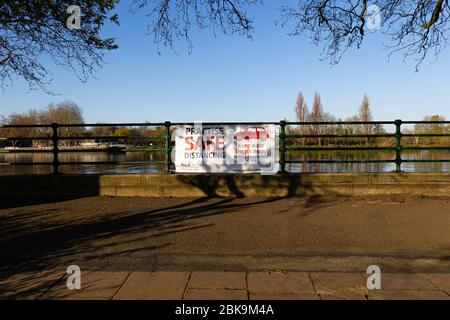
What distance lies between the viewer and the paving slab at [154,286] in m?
3.34

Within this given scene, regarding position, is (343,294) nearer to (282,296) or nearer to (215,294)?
(282,296)

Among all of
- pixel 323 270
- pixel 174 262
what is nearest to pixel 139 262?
pixel 174 262

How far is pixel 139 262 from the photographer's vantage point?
4.29m

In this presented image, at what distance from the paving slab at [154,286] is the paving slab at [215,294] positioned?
0.09 metres

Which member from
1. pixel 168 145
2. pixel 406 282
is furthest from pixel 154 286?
pixel 168 145

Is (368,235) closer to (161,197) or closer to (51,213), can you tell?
(161,197)

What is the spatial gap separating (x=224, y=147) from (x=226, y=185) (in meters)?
1.00

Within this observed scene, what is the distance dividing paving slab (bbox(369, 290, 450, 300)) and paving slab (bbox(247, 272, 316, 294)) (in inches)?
22.2

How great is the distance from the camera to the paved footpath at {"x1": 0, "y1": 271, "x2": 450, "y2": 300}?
11.0 ft

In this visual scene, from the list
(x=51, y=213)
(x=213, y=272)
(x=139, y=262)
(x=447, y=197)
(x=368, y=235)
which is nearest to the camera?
(x=213, y=272)

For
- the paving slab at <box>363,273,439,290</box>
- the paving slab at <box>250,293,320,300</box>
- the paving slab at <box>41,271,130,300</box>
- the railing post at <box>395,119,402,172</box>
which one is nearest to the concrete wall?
the railing post at <box>395,119,402,172</box>

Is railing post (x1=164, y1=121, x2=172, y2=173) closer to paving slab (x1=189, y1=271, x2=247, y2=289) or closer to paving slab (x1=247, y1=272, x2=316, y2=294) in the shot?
paving slab (x1=189, y1=271, x2=247, y2=289)

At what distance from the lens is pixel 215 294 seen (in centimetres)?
340
